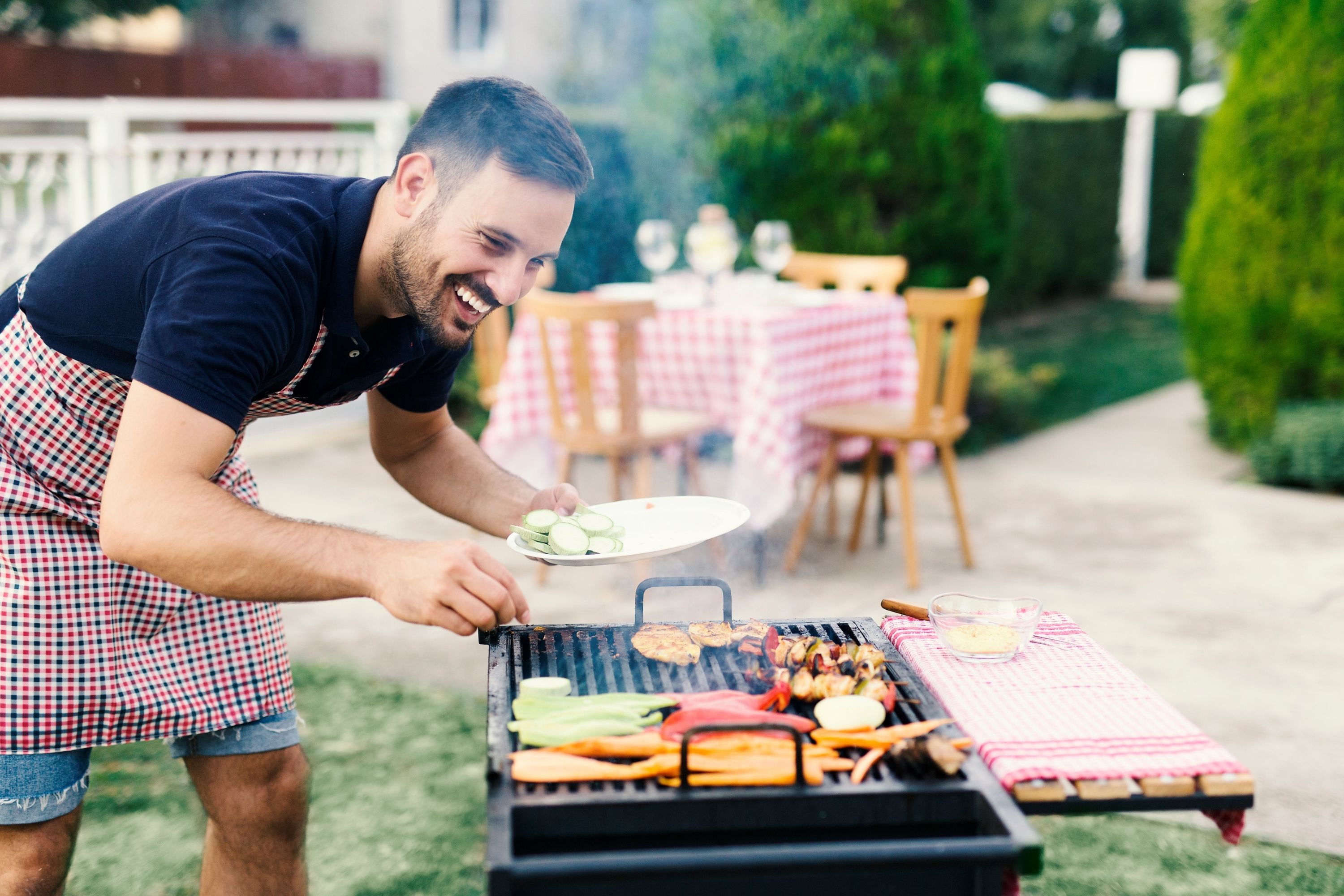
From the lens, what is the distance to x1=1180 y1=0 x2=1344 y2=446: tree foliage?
21.5 feet

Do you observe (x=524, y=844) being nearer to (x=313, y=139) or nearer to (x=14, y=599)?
(x=14, y=599)

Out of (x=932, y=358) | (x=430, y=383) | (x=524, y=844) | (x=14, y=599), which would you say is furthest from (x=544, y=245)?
(x=932, y=358)

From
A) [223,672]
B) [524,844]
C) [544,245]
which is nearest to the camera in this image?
[524,844]

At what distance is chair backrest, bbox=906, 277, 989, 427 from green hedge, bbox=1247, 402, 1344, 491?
7.48 ft

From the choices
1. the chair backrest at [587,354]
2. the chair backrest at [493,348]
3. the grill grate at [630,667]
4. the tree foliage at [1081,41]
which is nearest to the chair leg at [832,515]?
the chair backrest at [587,354]

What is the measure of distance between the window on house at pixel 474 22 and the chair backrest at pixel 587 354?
14177 millimetres

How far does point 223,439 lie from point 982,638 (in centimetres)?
115

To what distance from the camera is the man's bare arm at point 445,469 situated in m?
2.28

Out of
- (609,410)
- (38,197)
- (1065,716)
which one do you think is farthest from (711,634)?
(38,197)

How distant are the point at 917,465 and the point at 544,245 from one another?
12.7 feet

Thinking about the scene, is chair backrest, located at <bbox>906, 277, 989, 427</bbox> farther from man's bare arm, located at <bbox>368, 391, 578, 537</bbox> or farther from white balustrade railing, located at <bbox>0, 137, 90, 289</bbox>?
white balustrade railing, located at <bbox>0, 137, 90, 289</bbox>

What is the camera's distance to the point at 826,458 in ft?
17.4

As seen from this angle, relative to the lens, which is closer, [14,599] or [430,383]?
[14,599]

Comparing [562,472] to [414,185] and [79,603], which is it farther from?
[414,185]
